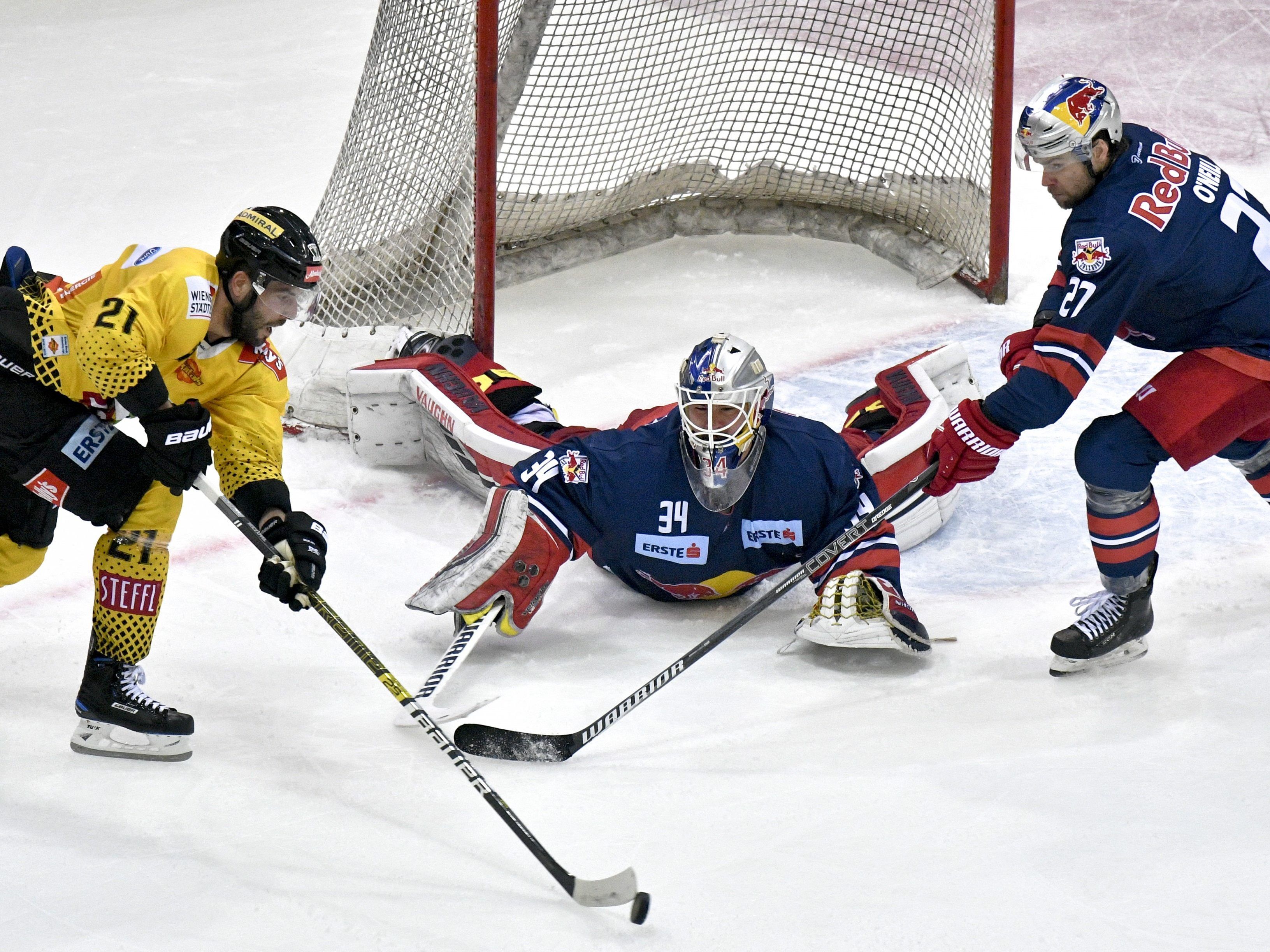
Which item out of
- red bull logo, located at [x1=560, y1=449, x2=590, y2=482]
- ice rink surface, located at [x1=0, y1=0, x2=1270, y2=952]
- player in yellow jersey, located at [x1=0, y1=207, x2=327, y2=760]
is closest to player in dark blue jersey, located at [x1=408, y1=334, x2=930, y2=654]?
red bull logo, located at [x1=560, y1=449, x2=590, y2=482]

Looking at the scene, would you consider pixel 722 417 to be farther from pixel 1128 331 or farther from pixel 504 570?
pixel 1128 331

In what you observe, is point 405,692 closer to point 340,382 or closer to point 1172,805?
point 1172,805

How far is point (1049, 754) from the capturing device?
2883 mm

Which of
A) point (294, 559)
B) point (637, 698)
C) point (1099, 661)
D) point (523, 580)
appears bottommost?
point (1099, 661)

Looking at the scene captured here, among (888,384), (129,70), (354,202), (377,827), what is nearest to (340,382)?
(354,202)

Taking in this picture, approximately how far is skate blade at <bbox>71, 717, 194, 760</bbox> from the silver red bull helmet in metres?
2.06

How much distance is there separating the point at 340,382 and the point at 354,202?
62 centimetres

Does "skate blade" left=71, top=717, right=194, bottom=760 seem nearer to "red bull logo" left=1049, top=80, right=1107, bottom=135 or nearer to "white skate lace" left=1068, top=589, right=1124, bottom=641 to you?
"white skate lace" left=1068, top=589, right=1124, bottom=641

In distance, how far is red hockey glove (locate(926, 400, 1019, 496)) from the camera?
3.03 metres

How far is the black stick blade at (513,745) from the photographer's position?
289 cm

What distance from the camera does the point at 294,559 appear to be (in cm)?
284

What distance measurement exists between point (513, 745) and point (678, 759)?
1.07 feet

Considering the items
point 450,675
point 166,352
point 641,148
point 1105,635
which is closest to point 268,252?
point 166,352

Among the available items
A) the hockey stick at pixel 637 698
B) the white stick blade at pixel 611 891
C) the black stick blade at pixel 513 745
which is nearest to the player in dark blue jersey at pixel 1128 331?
the hockey stick at pixel 637 698
